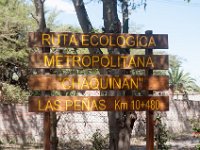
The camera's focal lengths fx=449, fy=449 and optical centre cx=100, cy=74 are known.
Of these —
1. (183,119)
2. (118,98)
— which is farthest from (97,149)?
(183,119)

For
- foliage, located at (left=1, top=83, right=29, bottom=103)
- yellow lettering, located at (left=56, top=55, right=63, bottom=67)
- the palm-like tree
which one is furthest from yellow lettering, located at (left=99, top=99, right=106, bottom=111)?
the palm-like tree

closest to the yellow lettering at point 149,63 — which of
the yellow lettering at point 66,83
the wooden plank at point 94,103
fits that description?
the wooden plank at point 94,103

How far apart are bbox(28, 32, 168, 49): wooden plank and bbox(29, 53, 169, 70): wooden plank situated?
227mm

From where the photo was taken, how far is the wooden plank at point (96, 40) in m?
8.74

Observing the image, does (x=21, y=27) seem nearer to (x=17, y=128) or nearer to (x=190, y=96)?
(x=17, y=128)

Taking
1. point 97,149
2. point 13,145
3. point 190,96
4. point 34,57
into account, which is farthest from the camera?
point 190,96

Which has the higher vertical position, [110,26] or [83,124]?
[110,26]

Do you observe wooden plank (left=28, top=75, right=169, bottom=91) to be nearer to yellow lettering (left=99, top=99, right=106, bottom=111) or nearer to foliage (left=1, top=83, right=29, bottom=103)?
yellow lettering (left=99, top=99, right=106, bottom=111)

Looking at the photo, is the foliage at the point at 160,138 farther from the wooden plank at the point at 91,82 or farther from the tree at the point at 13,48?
the tree at the point at 13,48

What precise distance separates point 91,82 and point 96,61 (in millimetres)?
428

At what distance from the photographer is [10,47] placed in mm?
24781

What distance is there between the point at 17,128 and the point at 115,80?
1316 cm

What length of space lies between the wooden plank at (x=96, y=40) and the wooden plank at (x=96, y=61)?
0.74ft

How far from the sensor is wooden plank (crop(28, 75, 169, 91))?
28.6ft
